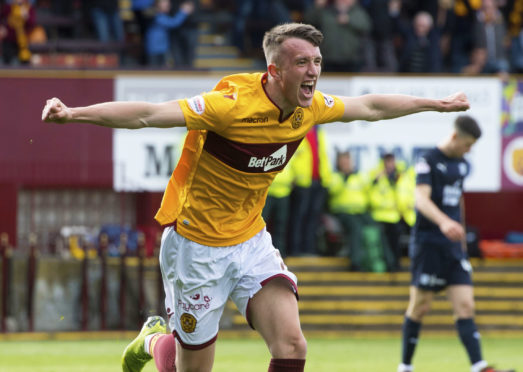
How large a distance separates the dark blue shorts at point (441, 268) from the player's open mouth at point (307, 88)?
4045mm

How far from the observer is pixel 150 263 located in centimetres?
1603

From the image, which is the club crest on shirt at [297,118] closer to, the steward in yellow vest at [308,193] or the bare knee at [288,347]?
the bare knee at [288,347]

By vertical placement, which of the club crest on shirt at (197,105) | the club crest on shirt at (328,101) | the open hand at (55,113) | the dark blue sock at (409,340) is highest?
the club crest on shirt at (328,101)

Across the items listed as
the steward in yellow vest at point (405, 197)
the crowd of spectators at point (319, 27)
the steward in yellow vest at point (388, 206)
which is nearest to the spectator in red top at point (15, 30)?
the crowd of spectators at point (319, 27)

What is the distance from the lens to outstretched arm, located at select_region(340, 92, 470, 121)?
21.8 feet

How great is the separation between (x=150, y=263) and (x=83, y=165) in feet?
9.00

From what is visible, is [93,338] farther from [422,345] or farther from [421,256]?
[421,256]

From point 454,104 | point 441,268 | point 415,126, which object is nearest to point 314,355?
point 441,268

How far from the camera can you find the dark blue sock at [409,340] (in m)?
9.83

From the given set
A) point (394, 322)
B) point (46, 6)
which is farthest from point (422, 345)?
point (46, 6)

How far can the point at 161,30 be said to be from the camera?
60.6 feet

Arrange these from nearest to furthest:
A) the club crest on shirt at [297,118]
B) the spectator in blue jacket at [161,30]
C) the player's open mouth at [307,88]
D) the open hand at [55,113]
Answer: the open hand at [55,113] → the player's open mouth at [307,88] → the club crest on shirt at [297,118] → the spectator in blue jacket at [161,30]

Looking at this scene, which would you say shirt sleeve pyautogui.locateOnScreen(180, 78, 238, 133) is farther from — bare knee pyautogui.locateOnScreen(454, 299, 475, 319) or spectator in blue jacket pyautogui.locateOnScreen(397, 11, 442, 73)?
spectator in blue jacket pyautogui.locateOnScreen(397, 11, 442, 73)

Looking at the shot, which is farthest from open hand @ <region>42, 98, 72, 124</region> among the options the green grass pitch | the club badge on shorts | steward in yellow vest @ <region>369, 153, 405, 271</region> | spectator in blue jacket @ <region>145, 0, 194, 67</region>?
spectator in blue jacket @ <region>145, 0, 194, 67</region>
